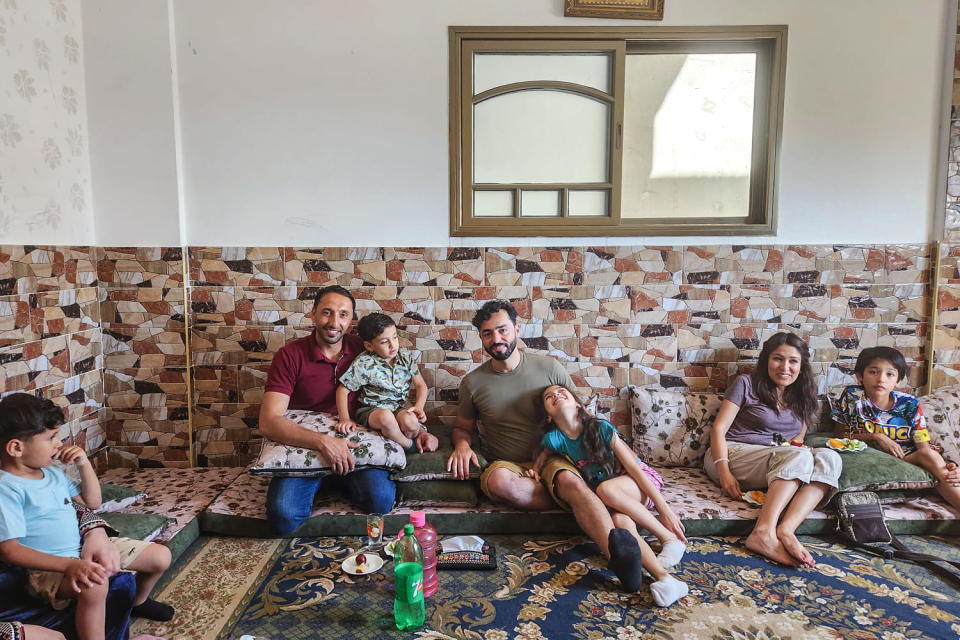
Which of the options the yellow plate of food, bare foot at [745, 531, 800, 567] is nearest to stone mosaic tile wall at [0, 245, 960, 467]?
the yellow plate of food

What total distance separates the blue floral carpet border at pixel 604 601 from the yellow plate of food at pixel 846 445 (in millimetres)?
521

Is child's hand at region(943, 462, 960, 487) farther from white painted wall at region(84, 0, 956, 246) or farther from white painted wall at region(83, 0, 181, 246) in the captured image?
white painted wall at region(83, 0, 181, 246)

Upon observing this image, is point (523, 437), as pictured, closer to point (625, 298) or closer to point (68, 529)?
point (625, 298)

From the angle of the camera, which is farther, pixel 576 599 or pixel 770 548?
pixel 770 548

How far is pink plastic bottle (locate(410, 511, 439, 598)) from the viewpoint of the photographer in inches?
96.2

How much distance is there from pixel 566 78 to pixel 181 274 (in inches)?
98.4

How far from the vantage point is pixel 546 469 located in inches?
117

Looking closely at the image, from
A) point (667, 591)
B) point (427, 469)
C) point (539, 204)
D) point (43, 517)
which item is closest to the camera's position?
point (43, 517)

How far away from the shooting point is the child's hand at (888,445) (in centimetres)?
319

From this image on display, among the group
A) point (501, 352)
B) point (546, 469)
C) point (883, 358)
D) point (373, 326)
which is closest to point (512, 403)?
point (501, 352)

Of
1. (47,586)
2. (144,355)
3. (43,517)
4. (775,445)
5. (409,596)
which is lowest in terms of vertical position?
(409,596)

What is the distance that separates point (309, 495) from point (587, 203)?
226 centimetres

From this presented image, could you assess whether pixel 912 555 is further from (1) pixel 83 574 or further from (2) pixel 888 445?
(1) pixel 83 574

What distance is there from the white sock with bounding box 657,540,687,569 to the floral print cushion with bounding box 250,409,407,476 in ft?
4.09
